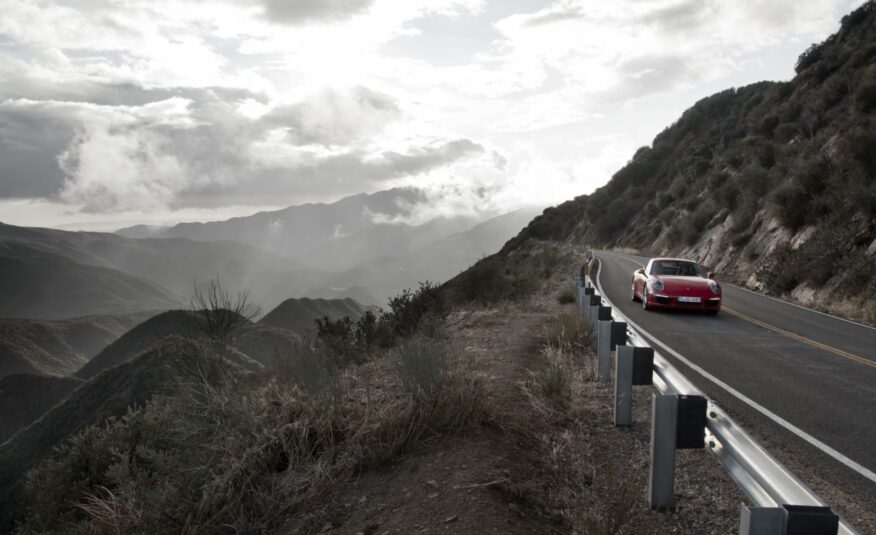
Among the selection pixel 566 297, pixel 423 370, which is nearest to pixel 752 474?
pixel 423 370

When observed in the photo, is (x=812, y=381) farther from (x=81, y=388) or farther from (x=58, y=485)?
(x=81, y=388)

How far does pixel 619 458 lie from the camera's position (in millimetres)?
4547

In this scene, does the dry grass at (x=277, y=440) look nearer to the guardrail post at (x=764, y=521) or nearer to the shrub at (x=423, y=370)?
the shrub at (x=423, y=370)

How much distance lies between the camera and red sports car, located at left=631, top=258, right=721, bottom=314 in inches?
521

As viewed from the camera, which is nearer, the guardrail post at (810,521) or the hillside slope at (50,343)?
the guardrail post at (810,521)

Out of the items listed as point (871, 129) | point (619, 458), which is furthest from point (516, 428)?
point (871, 129)

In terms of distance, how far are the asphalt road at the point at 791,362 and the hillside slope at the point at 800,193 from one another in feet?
7.82

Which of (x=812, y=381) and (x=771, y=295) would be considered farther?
(x=771, y=295)

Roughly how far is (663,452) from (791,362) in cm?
657

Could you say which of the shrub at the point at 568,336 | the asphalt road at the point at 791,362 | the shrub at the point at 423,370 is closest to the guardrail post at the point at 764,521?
the asphalt road at the point at 791,362

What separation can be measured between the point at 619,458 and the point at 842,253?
1524 centimetres

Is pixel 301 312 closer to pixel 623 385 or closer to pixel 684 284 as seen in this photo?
pixel 684 284

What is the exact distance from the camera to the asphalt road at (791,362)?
5.70 metres

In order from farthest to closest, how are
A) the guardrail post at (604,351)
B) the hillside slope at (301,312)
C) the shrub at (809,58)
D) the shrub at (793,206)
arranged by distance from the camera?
the hillside slope at (301,312) < the shrub at (809,58) < the shrub at (793,206) < the guardrail post at (604,351)
